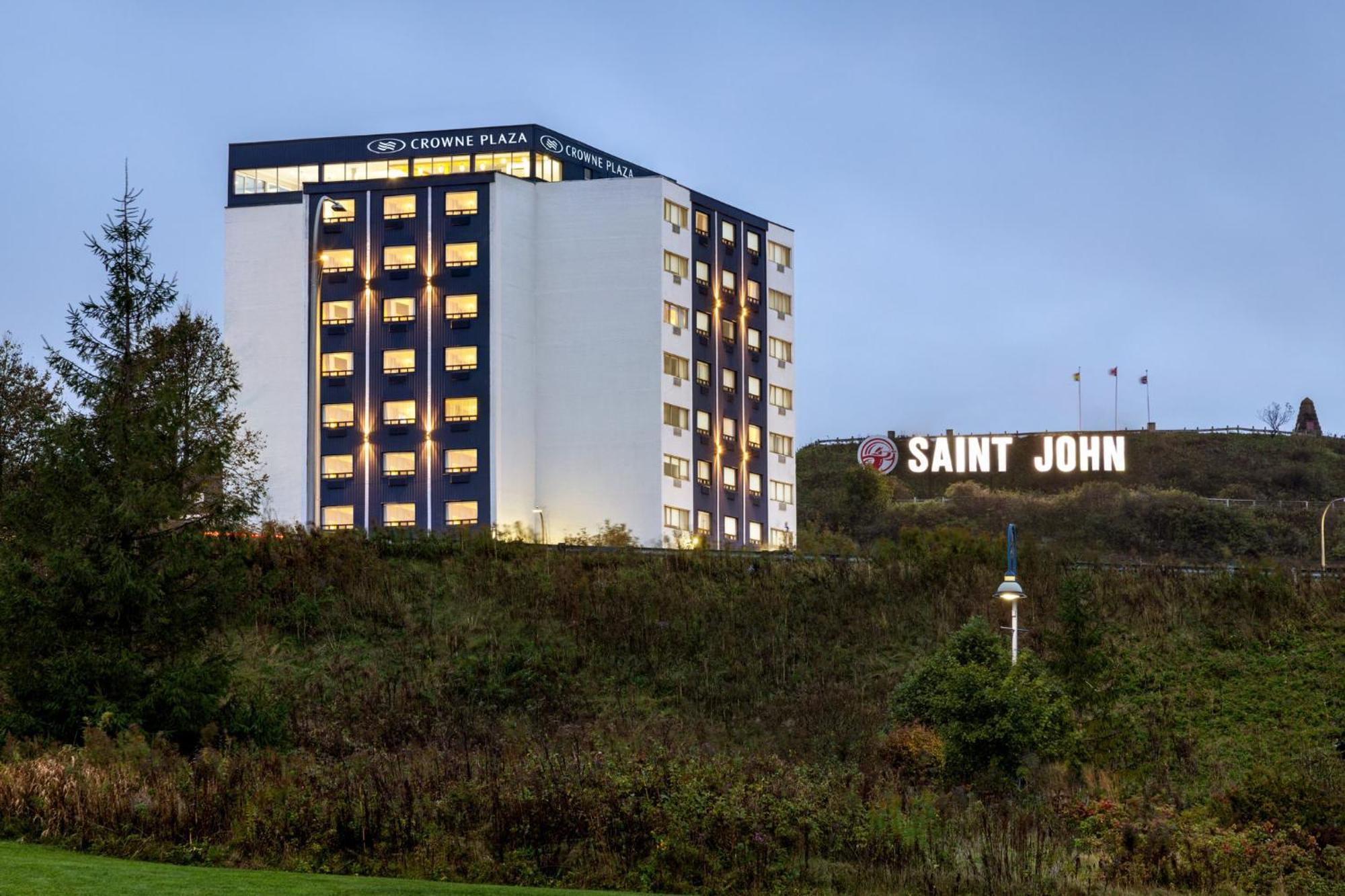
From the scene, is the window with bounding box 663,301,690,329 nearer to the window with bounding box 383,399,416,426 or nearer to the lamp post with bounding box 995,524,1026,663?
the window with bounding box 383,399,416,426

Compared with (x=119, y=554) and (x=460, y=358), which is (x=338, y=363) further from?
(x=119, y=554)

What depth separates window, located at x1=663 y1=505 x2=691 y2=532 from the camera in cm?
9100

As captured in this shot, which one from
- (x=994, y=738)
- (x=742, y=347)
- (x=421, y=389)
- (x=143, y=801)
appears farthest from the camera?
(x=742, y=347)

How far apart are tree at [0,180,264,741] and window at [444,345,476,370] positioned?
54501 mm

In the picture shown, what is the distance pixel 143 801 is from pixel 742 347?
259ft

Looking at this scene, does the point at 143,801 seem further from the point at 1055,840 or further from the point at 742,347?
the point at 742,347

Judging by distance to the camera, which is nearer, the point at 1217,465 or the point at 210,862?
the point at 210,862

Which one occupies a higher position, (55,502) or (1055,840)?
(55,502)

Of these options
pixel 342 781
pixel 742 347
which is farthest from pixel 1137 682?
pixel 742 347

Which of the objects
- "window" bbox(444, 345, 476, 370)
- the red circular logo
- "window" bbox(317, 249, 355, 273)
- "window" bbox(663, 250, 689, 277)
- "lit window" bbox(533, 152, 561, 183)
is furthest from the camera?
the red circular logo

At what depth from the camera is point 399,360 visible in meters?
91.5

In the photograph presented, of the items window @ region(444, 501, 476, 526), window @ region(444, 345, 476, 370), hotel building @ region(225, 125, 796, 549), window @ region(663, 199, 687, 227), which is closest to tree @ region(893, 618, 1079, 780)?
hotel building @ region(225, 125, 796, 549)

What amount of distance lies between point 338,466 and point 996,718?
207 feet

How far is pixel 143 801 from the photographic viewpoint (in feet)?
73.3
